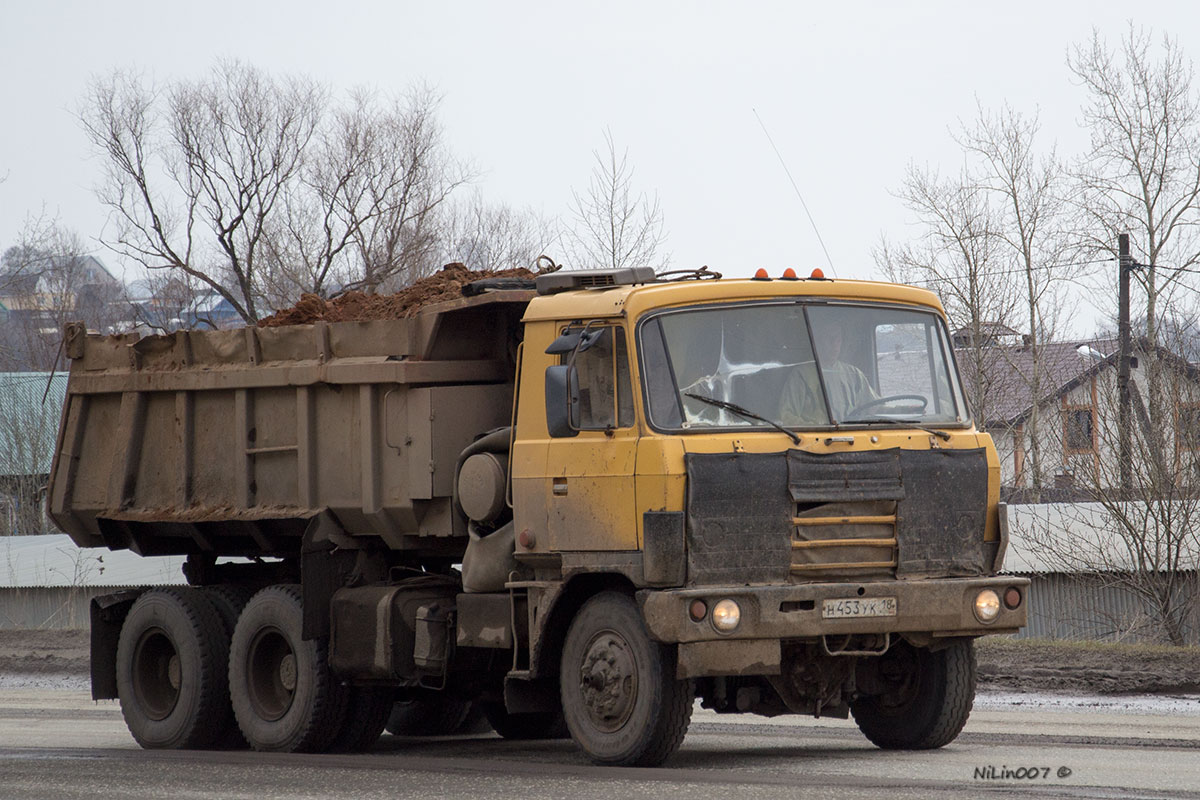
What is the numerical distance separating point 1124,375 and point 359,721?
1406 centimetres

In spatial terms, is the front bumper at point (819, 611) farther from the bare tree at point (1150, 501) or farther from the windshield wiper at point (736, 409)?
the bare tree at point (1150, 501)

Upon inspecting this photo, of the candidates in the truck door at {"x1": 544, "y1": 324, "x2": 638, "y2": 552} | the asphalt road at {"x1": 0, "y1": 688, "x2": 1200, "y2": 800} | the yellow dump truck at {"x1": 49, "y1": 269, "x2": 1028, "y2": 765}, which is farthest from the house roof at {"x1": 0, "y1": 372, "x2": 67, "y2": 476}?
the truck door at {"x1": 544, "y1": 324, "x2": 638, "y2": 552}

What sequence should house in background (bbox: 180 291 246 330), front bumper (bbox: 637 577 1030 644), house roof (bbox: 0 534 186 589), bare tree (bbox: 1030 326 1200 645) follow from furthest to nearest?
house in background (bbox: 180 291 246 330) → house roof (bbox: 0 534 186 589) → bare tree (bbox: 1030 326 1200 645) → front bumper (bbox: 637 577 1030 644)

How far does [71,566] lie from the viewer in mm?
28422

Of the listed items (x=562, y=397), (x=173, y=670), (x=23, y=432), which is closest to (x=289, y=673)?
(x=173, y=670)

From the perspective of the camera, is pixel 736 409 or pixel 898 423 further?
pixel 898 423

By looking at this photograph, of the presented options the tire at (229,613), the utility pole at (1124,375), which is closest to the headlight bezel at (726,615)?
the tire at (229,613)

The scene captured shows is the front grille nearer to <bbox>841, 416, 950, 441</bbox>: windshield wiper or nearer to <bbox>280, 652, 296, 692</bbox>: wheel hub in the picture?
<bbox>841, 416, 950, 441</bbox>: windshield wiper

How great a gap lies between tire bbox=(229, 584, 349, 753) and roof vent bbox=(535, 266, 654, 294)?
2920 mm

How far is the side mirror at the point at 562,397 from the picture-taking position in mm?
8906

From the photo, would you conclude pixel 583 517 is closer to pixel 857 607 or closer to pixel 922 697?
pixel 857 607

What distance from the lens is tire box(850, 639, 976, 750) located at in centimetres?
957

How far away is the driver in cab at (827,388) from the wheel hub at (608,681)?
1.49m

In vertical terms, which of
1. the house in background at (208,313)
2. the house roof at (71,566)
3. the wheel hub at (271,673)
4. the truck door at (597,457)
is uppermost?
the house in background at (208,313)
